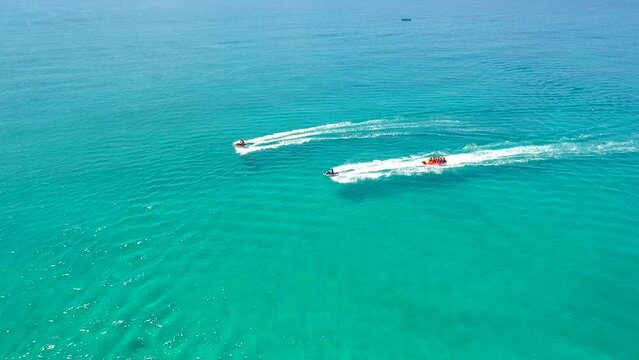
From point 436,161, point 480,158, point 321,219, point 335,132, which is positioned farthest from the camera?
point 335,132

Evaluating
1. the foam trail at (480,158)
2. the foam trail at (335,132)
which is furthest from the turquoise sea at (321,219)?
the foam trail at (335,132)

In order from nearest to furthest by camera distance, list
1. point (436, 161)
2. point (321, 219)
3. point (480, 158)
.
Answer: point (321, 219) → point (436, 161) → point (480, 158)

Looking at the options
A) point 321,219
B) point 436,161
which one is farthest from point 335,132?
point 321,219

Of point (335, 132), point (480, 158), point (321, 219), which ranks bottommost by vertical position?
point (321, 219)

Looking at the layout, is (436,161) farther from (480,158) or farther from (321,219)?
(321,219)

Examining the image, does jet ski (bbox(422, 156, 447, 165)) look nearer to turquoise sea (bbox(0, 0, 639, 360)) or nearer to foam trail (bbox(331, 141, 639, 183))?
foam trail (bbox(331, 141, 639, 183))

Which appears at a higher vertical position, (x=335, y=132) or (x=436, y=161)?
(x=335, y=132)

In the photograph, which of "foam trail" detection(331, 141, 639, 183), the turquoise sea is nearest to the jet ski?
"foam trail" detection(331, 141, 639, 183)
